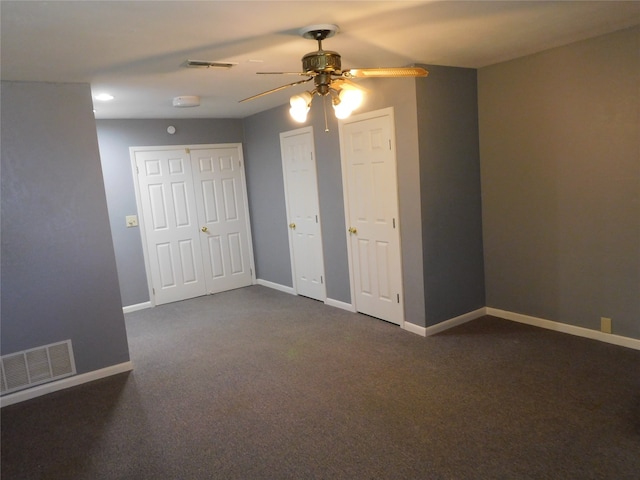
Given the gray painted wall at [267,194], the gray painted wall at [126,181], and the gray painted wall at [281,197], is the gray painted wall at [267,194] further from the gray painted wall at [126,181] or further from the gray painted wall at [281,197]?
the gray painted wall at [126,181]

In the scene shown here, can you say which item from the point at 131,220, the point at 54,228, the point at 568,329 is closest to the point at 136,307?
the point at 131,220

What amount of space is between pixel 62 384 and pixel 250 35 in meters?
3.03

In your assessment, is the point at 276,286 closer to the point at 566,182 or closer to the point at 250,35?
the point at 566,182

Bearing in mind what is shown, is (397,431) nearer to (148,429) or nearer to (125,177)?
(148,429)

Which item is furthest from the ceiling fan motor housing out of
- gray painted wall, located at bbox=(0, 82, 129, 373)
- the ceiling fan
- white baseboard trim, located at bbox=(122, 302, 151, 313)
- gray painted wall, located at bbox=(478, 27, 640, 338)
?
white baseboard trim, located at bbox=(122, 302, 151, 313)

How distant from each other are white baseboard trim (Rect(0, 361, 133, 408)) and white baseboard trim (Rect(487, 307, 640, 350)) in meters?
3.48

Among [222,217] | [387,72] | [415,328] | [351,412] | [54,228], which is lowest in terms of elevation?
[351,412]

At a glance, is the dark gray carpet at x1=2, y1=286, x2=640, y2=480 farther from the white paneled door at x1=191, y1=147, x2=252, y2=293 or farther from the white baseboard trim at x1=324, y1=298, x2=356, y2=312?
the white paneled door at x1=191, y1=147, x2=252, y2=293

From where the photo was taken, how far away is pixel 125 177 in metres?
5.48

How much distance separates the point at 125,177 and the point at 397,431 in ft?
14.6

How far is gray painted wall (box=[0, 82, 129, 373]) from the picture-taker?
130 inches

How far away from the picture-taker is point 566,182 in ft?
12.0

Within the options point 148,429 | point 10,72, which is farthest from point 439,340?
point 10,72

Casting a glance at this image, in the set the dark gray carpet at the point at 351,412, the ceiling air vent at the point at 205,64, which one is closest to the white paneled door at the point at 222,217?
the dark gray carpet at the point at 351,412
